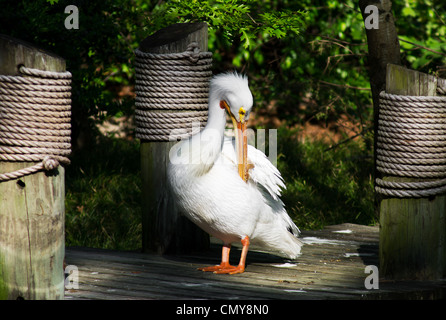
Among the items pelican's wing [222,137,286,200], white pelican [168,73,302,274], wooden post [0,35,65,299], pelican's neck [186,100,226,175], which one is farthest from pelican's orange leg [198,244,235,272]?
wooden post [0,35,65,299]

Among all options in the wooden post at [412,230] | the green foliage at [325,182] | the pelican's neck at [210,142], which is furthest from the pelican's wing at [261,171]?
the green foliage at [325,182]

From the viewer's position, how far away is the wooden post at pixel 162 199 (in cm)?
482

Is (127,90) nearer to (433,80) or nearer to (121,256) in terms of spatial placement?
(121,256)

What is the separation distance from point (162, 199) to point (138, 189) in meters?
2.44

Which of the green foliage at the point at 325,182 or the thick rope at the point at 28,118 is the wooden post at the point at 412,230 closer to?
the thick rope at the point at 28,118

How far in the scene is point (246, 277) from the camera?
14.1 ft

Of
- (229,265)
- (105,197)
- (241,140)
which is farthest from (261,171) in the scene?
(105,197)

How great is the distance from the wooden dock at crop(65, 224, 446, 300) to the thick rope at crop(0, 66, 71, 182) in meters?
0.86

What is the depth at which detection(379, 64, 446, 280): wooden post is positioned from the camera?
13.4ft

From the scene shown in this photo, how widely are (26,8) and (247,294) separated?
384 cm

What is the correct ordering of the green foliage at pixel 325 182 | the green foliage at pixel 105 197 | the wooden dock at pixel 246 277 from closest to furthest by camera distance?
1. the wooden dock at pixel 246 277
2. the green foliage at pixel 105 197
3. the green foliage at pixel 325 182

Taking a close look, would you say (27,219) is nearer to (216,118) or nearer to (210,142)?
(210,142)

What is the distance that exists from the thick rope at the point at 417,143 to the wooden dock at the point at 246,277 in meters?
0.56

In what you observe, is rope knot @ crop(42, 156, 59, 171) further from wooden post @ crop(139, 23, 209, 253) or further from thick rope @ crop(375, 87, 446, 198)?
thick rope @ crop(375, 87, 446, 198)
